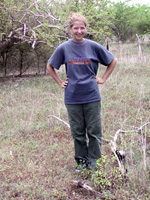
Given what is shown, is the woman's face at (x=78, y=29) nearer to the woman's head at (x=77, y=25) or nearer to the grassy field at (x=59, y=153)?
the woman's head at (x=77, y=25)

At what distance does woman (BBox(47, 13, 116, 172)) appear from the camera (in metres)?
2.42

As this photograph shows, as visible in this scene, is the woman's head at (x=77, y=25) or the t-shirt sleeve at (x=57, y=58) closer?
the woman's head at (x=77, y=25)

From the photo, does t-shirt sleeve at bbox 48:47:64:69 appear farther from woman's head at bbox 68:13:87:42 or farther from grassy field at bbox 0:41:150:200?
grassy field at bbox 0:41:150:200

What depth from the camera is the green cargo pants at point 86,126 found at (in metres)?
2.57

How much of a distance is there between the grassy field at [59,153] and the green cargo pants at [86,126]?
0.71 feet

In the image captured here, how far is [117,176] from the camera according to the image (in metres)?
2.46

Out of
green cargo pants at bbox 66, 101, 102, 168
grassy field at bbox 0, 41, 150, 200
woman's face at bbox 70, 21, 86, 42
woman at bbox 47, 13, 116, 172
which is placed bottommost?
grassy field at bbox 0, 41, 150, 200

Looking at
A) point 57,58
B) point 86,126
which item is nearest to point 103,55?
point 57,58

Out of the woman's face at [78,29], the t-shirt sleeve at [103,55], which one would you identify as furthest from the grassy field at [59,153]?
the woman's face at [78,29]

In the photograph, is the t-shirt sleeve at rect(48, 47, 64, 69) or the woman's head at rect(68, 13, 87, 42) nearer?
the woman's head at rect(68, 13, 87, 42)

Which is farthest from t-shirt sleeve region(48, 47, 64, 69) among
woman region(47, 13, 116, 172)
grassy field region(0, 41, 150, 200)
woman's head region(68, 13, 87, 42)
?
grassy field region(0, 41, 150, 200)

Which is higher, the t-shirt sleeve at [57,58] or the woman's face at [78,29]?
A: the woman's face at [78,29]

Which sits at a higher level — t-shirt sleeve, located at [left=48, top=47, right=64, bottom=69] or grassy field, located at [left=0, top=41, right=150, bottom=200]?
t-shirt sleeve, located at [left=48, top=47, right=64, bottom=69]

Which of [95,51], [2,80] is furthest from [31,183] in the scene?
[2,80]
